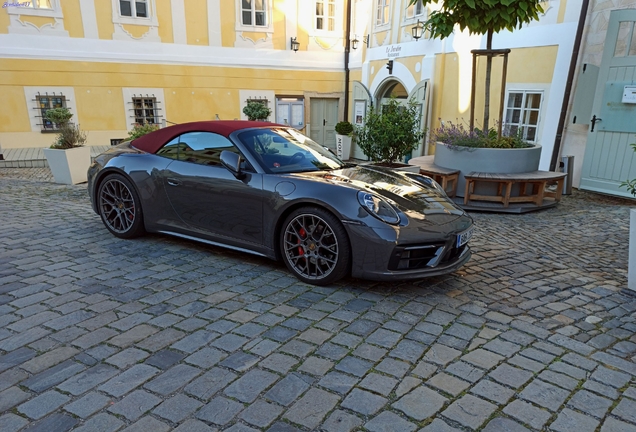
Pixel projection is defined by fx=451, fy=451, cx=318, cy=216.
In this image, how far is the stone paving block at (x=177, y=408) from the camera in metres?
2.16

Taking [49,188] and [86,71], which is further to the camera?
[86,71]

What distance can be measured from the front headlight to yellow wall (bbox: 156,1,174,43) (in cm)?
1371

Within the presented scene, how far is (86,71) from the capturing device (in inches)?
553

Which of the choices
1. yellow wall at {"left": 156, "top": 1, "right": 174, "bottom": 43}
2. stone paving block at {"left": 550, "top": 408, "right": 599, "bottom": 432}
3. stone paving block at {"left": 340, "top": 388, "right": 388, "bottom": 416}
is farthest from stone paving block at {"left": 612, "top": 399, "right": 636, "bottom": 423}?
yellow wall at {"left": 156, "top": 1, "right": 174, "bottom": 43}

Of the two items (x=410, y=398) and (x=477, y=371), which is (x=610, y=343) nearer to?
(x=477, y=371)

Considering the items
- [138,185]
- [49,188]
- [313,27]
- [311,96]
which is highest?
[313,27]

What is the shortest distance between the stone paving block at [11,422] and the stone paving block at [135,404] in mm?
376

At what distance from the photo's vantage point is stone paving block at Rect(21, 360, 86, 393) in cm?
238

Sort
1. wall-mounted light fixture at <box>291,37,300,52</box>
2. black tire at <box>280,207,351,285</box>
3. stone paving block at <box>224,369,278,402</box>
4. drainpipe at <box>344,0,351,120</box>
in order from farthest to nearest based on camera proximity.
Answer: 1. drainpipe at <box>344,0,351,120</box>
2. wall-mounted light fixture at <box>291,37,300,52</box>
3. black tire at <box>280,207,351,285</box>
4. stone paving block at <box>224,369,278,402</box>

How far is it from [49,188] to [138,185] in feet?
16.1

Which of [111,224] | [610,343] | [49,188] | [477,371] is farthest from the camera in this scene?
[49,188]

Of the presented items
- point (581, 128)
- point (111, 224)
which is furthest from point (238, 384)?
point (581, 128)

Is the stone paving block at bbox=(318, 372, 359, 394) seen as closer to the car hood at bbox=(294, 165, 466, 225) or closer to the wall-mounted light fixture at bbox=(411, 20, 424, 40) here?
the car hood at bbox=(294, 165, 466, 225)

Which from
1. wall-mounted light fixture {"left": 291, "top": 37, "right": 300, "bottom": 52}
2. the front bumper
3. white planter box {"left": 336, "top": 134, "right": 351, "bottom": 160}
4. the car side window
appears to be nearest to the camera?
the front bumper
